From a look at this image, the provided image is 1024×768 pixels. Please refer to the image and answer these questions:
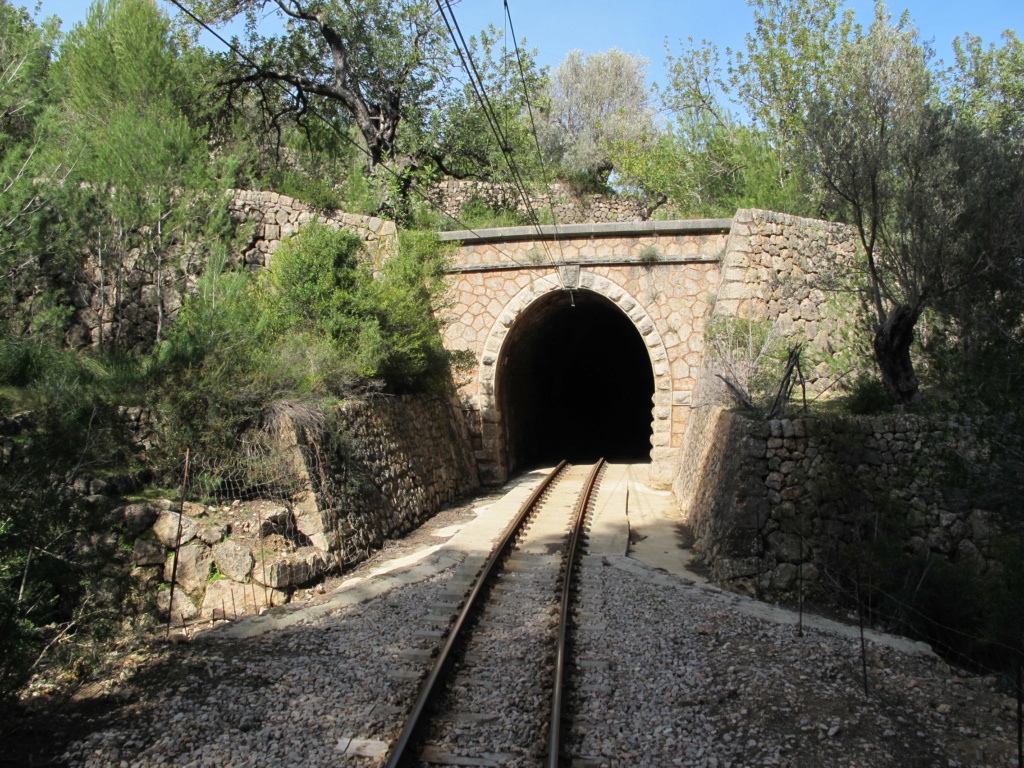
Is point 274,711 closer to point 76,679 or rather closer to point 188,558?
point 76,679

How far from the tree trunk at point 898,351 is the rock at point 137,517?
26.3 ft

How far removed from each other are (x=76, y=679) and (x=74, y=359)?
510 cm

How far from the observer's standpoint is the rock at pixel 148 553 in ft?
21.3

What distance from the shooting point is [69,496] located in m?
5.30

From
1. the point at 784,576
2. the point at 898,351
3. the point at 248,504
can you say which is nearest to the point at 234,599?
the point at 248,504

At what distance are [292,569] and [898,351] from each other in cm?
720

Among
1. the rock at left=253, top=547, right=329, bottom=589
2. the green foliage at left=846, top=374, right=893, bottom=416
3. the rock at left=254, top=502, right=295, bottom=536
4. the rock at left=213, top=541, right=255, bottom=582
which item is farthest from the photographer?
the green foliage at left=846, top=374, right=893, bottom=416

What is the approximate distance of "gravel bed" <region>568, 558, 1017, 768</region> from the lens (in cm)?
432

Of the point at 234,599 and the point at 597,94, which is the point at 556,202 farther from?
the point at 234,599

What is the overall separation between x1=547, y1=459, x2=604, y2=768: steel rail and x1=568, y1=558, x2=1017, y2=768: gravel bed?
0.13 meters

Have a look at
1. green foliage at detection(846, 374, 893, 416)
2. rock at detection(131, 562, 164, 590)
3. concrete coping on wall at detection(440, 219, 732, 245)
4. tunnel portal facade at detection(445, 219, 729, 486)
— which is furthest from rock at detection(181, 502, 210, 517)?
concrete coping on wall at detection(440, 219, 732, 245)

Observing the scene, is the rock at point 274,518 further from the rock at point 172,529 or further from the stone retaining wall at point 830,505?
the stone retaining wall at point 830,505

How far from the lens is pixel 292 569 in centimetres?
718

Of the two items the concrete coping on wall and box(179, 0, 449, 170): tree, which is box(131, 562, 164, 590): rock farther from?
box(179, 0, 449, 170): tree
